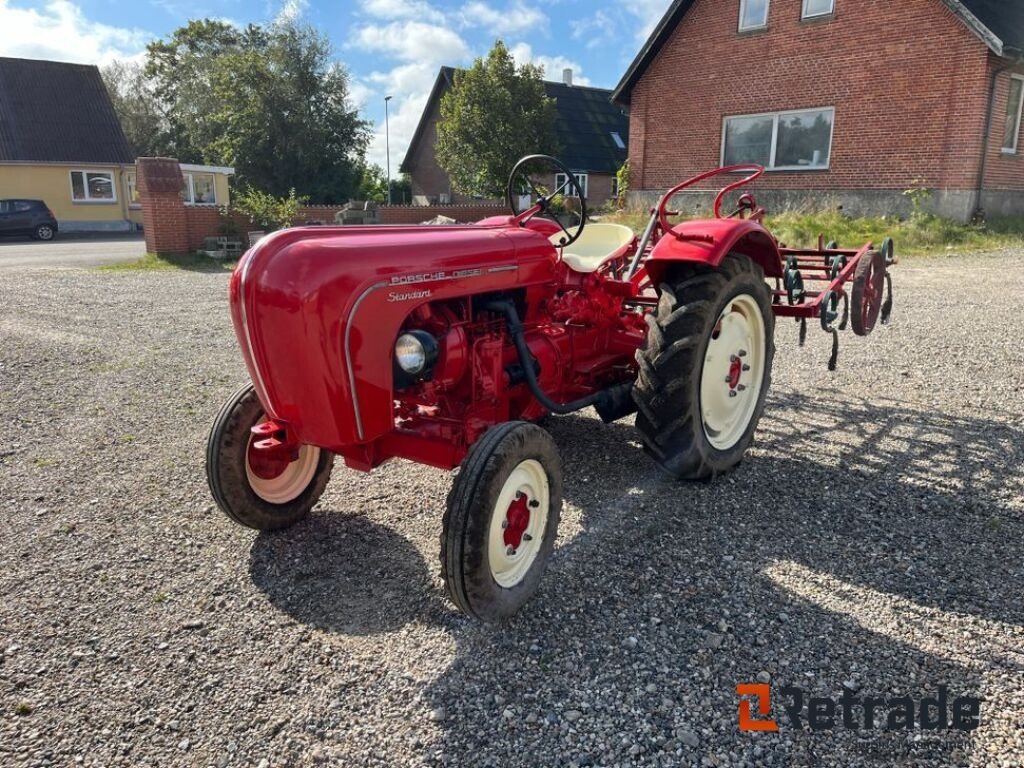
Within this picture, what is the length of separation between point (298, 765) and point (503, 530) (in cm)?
96

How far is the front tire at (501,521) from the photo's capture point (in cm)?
242

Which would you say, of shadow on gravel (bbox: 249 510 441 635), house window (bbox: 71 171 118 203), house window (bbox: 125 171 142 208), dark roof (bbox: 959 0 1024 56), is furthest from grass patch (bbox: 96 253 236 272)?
house window (bbox: 125 171 142 208)

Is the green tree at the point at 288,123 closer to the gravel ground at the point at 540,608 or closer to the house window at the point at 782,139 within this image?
the house window at the point at 782,139

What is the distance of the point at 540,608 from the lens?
2701 mm

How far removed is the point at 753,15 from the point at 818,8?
1.43 m

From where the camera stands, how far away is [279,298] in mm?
2400

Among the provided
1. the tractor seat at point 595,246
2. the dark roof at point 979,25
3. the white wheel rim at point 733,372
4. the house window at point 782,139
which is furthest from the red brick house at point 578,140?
the white wheel rim at point 733,372

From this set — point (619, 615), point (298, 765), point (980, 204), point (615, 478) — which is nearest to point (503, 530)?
point (619, 615)

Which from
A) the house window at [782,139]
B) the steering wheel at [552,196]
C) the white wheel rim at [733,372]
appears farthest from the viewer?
the house window at [782,139]

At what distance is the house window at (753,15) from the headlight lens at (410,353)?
15.5m

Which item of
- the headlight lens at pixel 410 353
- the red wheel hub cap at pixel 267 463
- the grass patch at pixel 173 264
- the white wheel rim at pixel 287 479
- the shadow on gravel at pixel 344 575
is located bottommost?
the shadow on gravel at pixel 344 575

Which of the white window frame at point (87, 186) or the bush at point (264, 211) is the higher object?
the white window frame at point (87, 186)

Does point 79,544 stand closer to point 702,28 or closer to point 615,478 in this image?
point 615,478

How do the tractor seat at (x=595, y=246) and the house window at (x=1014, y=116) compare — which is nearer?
the tractor seat at (x=595, y=246)
